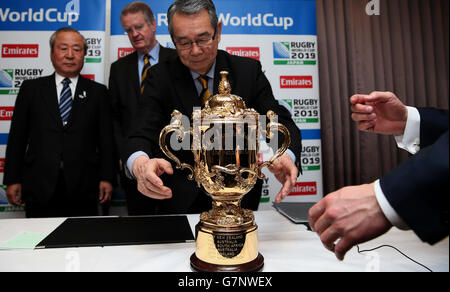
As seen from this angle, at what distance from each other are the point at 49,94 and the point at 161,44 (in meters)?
0.87

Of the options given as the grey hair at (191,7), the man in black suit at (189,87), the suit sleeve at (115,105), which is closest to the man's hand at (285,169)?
the man in black suit at (189,87)

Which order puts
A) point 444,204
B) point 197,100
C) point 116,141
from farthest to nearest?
point 116,141 → point 197,100 → point 444,204

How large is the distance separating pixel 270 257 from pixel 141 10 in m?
2.07

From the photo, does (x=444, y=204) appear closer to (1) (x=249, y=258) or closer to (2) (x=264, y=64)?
(1) (x=249, y=258)

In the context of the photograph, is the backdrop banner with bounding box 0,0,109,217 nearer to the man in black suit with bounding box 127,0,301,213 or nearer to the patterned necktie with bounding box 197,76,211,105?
the man in black suit with bounding box 127,0,301,213

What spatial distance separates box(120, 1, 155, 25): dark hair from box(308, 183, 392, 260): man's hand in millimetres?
2111

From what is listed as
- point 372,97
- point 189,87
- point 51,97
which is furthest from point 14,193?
point 372,97

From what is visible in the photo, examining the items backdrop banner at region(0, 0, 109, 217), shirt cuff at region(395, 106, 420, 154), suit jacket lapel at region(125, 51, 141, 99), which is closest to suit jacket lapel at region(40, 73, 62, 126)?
backdrop banner at region(0, 0, 109, 217)

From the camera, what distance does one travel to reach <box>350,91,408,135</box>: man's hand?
888 millimetres

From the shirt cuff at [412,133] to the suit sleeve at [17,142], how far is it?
2096mm

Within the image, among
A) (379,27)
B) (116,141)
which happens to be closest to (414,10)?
(379,27)

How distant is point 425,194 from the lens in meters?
0.45

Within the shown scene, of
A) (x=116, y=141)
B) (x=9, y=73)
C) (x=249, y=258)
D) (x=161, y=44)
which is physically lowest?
(x=249, y=258)

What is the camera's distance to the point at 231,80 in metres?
1.39
